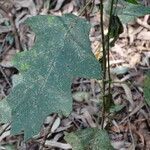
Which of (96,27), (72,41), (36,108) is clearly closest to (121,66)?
(96,27)

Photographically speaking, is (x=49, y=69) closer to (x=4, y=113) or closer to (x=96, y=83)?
(x=4, y=113)

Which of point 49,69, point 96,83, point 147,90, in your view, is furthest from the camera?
point 96,83

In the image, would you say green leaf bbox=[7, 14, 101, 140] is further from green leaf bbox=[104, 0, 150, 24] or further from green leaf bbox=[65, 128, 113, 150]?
green leaf bbox=[65, 128, 113, 150]

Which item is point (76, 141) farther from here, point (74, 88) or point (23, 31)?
point (23, 31)

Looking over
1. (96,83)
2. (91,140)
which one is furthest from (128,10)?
(96,83)

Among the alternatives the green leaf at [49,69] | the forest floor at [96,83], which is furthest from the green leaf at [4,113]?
the green leaf at [49,69]

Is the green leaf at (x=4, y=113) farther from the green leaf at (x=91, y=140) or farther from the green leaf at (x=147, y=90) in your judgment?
the green leaf at (x=147, y=90)

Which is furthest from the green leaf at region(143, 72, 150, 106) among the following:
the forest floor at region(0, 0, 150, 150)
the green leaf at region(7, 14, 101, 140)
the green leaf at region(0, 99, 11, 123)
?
the green leaf at region(0, 99, 11, 123)
